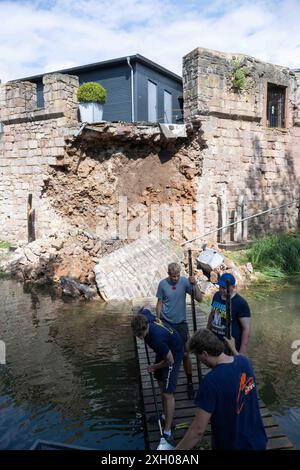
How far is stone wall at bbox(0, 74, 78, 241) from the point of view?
1199cm

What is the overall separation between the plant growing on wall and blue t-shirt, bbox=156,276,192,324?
8822 mm

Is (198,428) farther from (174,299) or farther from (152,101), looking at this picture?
(152,101)

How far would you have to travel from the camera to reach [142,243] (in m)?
11.1

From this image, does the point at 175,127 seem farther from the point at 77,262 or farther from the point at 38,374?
the point at 38,374

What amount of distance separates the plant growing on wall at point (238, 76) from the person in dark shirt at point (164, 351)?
9.83 meters

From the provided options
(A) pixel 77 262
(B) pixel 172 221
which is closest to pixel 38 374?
(A) pixel 77 262

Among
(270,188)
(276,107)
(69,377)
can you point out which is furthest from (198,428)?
(276,107)

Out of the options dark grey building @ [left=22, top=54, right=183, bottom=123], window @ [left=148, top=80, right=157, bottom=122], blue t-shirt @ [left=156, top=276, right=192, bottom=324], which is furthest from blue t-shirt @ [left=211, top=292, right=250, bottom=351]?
window @ [left=148, top=80, right=157, bottom=122]

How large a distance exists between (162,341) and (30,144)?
34.1 feet

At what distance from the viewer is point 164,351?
12.6 ft

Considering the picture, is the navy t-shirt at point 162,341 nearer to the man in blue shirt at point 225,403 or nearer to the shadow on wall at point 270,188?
the man in blue shirt at point 225,403

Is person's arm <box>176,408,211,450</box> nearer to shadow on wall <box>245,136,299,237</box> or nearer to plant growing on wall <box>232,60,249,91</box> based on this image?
shadow on wall <box>245,136,299,237</box>

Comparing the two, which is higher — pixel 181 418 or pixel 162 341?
pixel 162 341
